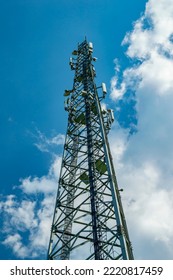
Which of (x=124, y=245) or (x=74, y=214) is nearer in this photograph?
(x=124, y=245)

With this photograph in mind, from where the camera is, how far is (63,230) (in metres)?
17.3

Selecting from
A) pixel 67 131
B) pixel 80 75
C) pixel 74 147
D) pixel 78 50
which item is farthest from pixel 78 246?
pixel 78 50

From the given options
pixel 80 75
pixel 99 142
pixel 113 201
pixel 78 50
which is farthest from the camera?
pixel 78 50

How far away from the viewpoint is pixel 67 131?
80.3ft

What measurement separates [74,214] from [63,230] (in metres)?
1.24

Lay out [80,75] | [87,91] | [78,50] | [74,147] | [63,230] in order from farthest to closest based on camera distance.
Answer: [78,50], [80,75], [87,91], [74,147], [63,230]

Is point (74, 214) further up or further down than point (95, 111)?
further down

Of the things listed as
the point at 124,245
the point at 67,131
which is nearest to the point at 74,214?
the point at 124,245

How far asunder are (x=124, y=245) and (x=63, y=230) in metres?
4.72
